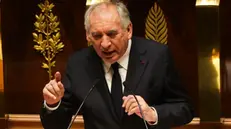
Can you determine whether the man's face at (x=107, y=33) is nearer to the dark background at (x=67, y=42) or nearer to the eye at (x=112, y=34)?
the eye at (x=112, y=34)

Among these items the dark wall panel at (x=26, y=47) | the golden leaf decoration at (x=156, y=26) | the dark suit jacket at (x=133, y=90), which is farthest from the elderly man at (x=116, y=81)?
the dark wall panel at (x=26, y=47)

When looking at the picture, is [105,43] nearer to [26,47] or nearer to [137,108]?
[137,108]

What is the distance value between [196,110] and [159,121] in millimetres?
773

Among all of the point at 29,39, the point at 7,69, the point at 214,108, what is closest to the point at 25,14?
the point at 29,39

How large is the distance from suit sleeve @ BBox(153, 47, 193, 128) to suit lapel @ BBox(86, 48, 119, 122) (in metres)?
0.17

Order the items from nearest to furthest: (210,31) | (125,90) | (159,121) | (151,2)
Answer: (159,121)
(125,90)
(210,31)
(151,2)

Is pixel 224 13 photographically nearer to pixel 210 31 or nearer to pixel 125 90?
pixel 210 31

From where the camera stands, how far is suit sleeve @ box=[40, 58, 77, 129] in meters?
1.59

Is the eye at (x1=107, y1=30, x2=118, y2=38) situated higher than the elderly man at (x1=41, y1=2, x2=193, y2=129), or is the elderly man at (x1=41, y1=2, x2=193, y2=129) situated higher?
the eye at (x1=107, y1=30, x2=118, y2=38)

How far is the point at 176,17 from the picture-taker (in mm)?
2189

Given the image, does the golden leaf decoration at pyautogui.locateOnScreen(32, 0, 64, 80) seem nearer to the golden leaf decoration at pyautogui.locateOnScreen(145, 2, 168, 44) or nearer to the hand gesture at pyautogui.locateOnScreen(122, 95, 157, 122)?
the golden leaf decoration at pyautogui.locateOnScreen(145, 2, 168, 44)

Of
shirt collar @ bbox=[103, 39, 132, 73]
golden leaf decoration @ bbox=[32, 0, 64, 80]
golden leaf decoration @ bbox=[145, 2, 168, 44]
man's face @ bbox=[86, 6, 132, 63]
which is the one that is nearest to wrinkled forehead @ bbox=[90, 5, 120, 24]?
man's face @ bbox=[86, 6, 132, 63]

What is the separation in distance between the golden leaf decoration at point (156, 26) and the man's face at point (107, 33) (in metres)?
0.61

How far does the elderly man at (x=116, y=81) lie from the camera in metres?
1.56
